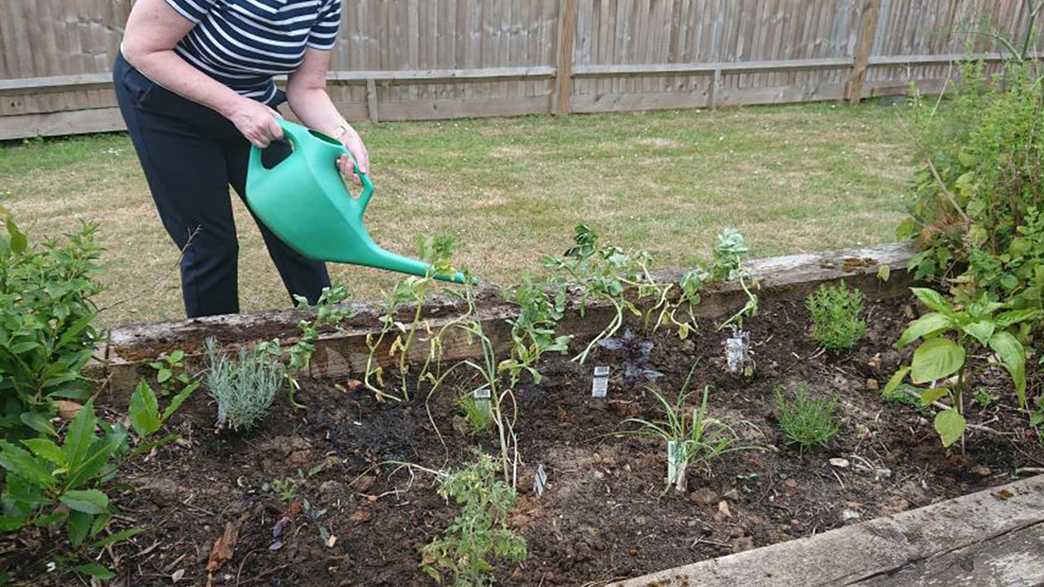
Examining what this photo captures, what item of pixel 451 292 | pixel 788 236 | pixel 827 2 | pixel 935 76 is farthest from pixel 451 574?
pixel 935 76

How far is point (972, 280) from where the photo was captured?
2342 mm

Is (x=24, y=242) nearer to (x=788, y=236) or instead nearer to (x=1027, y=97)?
(x=1027, y=97)

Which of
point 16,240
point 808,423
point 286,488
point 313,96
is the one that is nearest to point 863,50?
point 313,96

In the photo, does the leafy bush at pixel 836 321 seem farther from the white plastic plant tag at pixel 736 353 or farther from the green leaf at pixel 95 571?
the green leaf at pixel 95 571

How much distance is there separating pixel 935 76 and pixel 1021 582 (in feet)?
32.5

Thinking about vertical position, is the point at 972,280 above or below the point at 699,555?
above

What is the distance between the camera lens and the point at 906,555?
150cm

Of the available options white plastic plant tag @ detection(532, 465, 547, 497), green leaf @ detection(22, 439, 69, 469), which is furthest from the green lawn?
green leaf @ detection(22, 439, 69, 469)

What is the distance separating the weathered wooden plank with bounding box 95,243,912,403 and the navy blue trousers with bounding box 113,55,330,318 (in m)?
0.39

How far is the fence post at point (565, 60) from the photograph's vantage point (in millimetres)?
8008

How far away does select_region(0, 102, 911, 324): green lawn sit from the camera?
4.38 metres

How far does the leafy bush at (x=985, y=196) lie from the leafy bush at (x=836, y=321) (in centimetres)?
28

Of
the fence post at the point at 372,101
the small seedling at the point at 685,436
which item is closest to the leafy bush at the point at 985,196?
the small seedling at the point at 685,436

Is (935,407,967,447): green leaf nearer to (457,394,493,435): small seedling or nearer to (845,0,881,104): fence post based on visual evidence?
(457,394,493,435): small seedling
